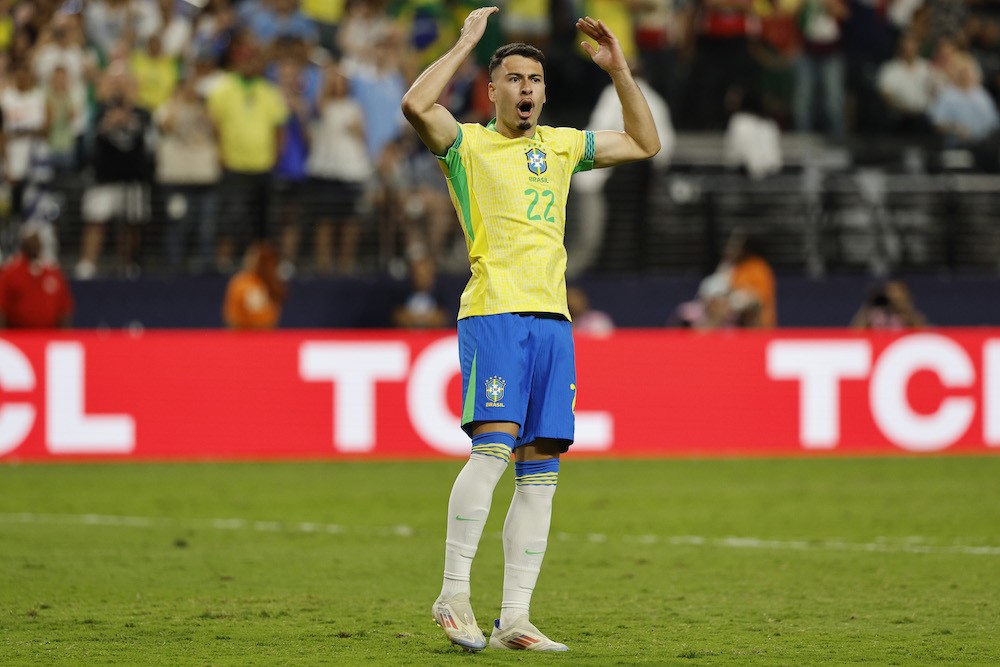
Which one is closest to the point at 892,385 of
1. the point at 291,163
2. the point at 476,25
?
the point at 291,163

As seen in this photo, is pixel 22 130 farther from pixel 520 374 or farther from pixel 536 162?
pixel 520 374

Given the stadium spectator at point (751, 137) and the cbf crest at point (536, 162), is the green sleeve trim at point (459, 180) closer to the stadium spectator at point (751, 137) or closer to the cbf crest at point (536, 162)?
the cbf crest at point (536, 162)

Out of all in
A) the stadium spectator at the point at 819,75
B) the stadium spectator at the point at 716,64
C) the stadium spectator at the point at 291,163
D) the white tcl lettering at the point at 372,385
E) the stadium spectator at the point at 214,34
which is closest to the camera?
the white tcl lettering at the point at 372,385

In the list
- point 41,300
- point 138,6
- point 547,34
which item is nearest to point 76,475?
point 41,300

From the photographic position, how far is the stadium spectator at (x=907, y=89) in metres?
19.4

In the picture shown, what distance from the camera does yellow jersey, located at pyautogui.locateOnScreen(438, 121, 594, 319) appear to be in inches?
244

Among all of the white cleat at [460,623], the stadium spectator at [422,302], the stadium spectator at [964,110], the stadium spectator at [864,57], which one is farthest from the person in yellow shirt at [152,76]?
the white cleat at [460,623]

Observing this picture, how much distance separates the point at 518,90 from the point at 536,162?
0.30 metres

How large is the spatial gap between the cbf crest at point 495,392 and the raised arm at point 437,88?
894 millimetres

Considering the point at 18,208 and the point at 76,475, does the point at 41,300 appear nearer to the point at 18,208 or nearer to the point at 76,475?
the point at 18,208

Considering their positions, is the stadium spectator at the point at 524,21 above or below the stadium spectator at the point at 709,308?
above

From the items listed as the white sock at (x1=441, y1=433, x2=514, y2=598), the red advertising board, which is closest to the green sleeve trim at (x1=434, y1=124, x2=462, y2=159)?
the white sock at (x1=441, y1=433, x2=514, y2=598)

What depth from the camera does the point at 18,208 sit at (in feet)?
52.4

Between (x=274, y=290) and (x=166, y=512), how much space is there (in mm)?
5180
